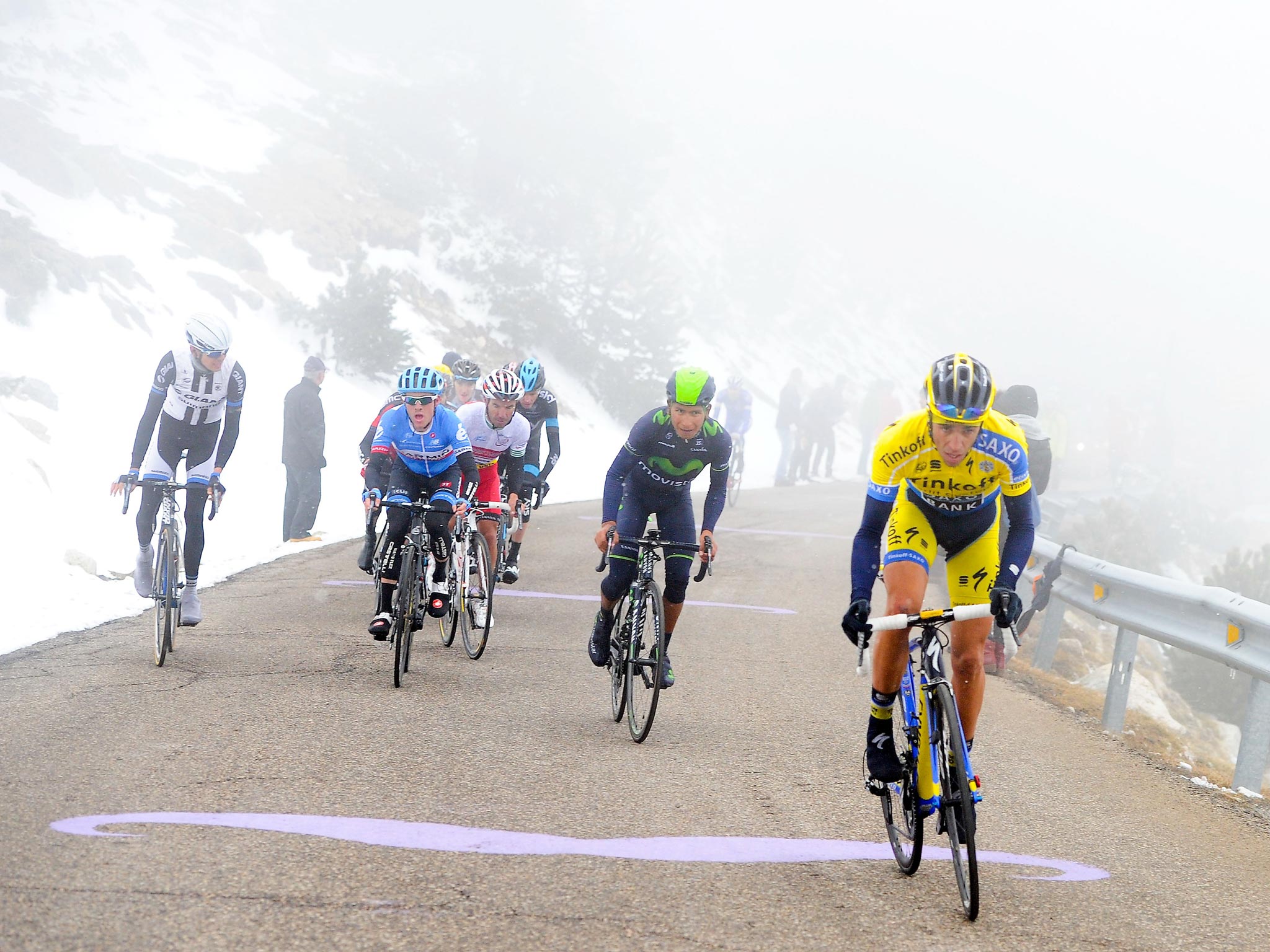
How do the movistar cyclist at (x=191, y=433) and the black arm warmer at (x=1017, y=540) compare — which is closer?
the black arm warmer at (x=1017, y=540)

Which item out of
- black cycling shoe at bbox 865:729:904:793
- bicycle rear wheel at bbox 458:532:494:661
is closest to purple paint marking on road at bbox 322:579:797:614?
bicycle rear wheel at bbox 458:532:494:661

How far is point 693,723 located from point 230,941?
3.66 m

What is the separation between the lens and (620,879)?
4191 millimetres

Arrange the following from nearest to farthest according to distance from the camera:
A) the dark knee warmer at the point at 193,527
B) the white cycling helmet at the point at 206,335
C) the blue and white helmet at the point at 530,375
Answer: the white cycling helmet at the point at 206,335
the dark knee warmer at the point at 193,527
the blue and white helmet at the point at 530,375

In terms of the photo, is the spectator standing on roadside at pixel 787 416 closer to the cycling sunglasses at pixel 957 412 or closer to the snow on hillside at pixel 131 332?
the snow on hillside at pixel 131 332

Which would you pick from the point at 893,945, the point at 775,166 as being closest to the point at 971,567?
the point at 893,945

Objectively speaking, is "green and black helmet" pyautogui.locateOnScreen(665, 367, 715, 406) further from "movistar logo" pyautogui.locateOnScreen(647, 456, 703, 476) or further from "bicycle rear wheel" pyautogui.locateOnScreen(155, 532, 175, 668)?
"bicycle rear wheel" pyautogui.locateOnScreen(155, 532, 175, 668)

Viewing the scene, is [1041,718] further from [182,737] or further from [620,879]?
[182,737]

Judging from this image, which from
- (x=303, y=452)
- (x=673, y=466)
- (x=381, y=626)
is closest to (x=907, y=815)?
(x=673, y=466)

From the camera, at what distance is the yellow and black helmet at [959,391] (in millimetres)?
4438

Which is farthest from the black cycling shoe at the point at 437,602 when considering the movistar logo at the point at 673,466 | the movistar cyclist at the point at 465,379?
the movistar cyclist at the point at 465,379

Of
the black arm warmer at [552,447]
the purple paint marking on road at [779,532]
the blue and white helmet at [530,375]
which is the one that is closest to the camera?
the blue and white helmet at [530,375]

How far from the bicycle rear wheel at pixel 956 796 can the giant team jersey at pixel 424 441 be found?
455 cm

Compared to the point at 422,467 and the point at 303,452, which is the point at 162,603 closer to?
the point at 422,467
